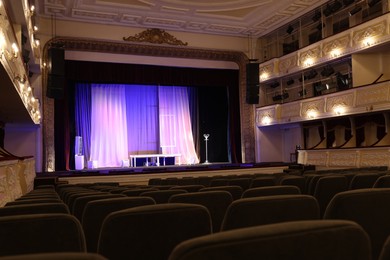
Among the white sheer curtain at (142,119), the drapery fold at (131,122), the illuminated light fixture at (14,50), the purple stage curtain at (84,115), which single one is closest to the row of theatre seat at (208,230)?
the illuminated light fixture at (14,50)

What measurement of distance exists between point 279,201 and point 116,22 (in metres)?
14.6

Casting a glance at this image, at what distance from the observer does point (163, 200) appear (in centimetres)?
270

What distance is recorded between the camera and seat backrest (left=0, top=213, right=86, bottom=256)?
1.37 metres

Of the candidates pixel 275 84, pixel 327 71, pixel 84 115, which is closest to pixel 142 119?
pixel 84 115

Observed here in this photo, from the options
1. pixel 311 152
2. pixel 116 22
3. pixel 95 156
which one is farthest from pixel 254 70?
pixel 95 156

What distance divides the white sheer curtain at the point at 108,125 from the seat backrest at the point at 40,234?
15.9m

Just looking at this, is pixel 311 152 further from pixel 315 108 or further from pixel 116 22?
pixel 116 22

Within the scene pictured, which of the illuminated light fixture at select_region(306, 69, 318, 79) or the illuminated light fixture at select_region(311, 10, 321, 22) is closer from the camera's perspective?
the illuminated light fixture at select_region(311, 10, 321, 22)

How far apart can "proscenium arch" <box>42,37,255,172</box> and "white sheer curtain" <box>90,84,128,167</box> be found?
2543 mm

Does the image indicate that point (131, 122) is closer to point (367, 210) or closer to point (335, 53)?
point (335, 53)

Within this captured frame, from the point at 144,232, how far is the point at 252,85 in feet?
45.4

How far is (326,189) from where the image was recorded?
130 inches

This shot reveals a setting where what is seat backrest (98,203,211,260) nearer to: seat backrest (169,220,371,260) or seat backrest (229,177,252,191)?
seat backrest (169,220,371,260)

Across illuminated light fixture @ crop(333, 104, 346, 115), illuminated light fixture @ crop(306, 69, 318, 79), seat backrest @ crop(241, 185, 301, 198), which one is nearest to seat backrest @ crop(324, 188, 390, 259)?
seat backrest @ crop(241, 185, 301, 198)
